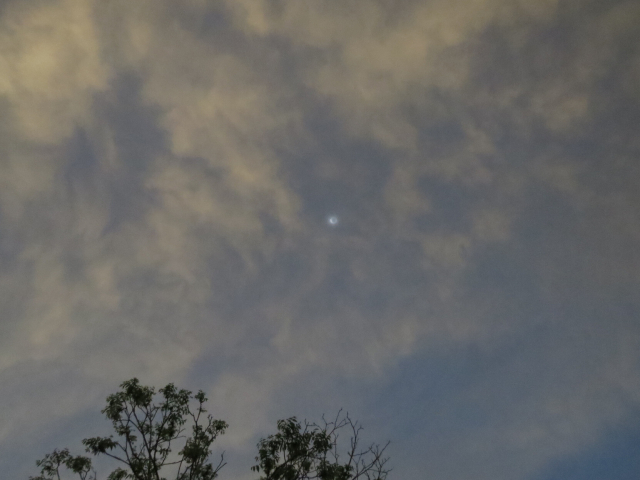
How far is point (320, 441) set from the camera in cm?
2239

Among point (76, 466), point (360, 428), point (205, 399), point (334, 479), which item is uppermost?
point (205, 399)

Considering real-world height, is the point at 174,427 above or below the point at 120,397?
below

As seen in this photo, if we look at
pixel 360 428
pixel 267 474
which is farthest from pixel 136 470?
pixel 360 428

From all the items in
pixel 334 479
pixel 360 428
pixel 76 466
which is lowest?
pixel 334 479

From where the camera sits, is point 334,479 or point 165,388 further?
point 165,388

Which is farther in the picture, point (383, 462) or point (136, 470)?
point (383, 462)

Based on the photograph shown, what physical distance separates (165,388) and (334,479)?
10451 millimetres

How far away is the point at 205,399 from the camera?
76.2 ft

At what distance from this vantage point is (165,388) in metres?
22.9

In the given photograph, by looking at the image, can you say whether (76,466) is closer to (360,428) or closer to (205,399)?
(205,399)

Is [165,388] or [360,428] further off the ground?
[165,388]

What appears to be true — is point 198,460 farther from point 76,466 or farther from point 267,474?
point 76,466

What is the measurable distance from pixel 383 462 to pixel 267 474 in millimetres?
6278

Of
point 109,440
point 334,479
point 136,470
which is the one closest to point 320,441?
point 334,479
